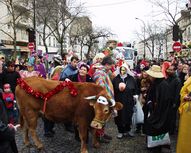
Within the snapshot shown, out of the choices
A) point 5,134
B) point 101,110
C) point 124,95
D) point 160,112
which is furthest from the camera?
point 124,95

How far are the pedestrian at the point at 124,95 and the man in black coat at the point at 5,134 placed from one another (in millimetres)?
4161

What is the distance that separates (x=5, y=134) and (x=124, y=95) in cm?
452

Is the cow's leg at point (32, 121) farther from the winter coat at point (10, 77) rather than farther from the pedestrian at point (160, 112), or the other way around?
the winter coat at point (10, 77)

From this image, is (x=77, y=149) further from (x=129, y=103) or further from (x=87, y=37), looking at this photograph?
(x=87, y=37)

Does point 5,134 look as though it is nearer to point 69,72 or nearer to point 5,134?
point 5,134

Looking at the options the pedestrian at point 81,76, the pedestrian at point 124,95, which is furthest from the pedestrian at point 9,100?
the pedestrian at point 124,95

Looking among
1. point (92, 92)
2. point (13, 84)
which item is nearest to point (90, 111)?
point (92, 92)

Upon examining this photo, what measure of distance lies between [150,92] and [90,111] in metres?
1.43

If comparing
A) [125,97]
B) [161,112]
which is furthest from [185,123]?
[125,97]

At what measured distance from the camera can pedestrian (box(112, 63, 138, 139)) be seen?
775cm

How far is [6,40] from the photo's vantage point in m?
42.3

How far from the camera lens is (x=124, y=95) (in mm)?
7762

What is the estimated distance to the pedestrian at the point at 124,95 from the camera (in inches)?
305

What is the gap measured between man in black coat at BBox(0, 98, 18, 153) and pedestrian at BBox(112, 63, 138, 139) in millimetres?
4161
